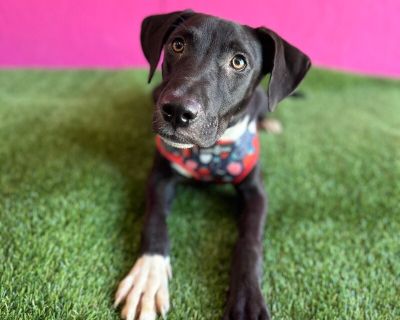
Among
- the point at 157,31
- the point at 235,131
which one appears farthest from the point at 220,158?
the point at 157,31

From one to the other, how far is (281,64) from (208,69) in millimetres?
383

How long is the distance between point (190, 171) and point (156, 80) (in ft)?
6.32

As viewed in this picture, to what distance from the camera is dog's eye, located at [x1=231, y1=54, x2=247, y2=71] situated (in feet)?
5.96

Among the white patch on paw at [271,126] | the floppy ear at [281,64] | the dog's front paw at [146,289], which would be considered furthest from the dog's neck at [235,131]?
the white patch on paw at [271,126]

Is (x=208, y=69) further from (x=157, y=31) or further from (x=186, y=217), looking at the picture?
(x=186, y=217)

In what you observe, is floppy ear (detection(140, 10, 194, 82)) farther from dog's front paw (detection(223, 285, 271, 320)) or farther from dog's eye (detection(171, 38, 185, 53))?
dog's front paw (detection(223, 285, 271, 320))

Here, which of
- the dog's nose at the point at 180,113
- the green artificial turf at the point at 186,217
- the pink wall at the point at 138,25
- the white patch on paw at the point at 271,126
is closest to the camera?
the dog's nose at the point at 180,113

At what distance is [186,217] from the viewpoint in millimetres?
2113

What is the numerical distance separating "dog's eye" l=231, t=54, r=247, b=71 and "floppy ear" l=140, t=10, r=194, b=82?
0.39 m

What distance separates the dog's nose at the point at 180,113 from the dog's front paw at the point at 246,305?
737mm

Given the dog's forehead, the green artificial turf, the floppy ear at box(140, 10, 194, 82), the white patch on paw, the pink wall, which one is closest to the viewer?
the green artificial turf

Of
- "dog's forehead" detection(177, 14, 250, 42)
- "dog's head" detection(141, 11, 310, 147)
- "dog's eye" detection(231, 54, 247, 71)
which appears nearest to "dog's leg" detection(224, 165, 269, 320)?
"dog's head" detection(141, 11, 310, 147)

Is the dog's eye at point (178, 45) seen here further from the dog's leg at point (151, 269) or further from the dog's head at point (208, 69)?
the dog's leg at point (151, 269)

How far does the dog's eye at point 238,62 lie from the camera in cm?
182
